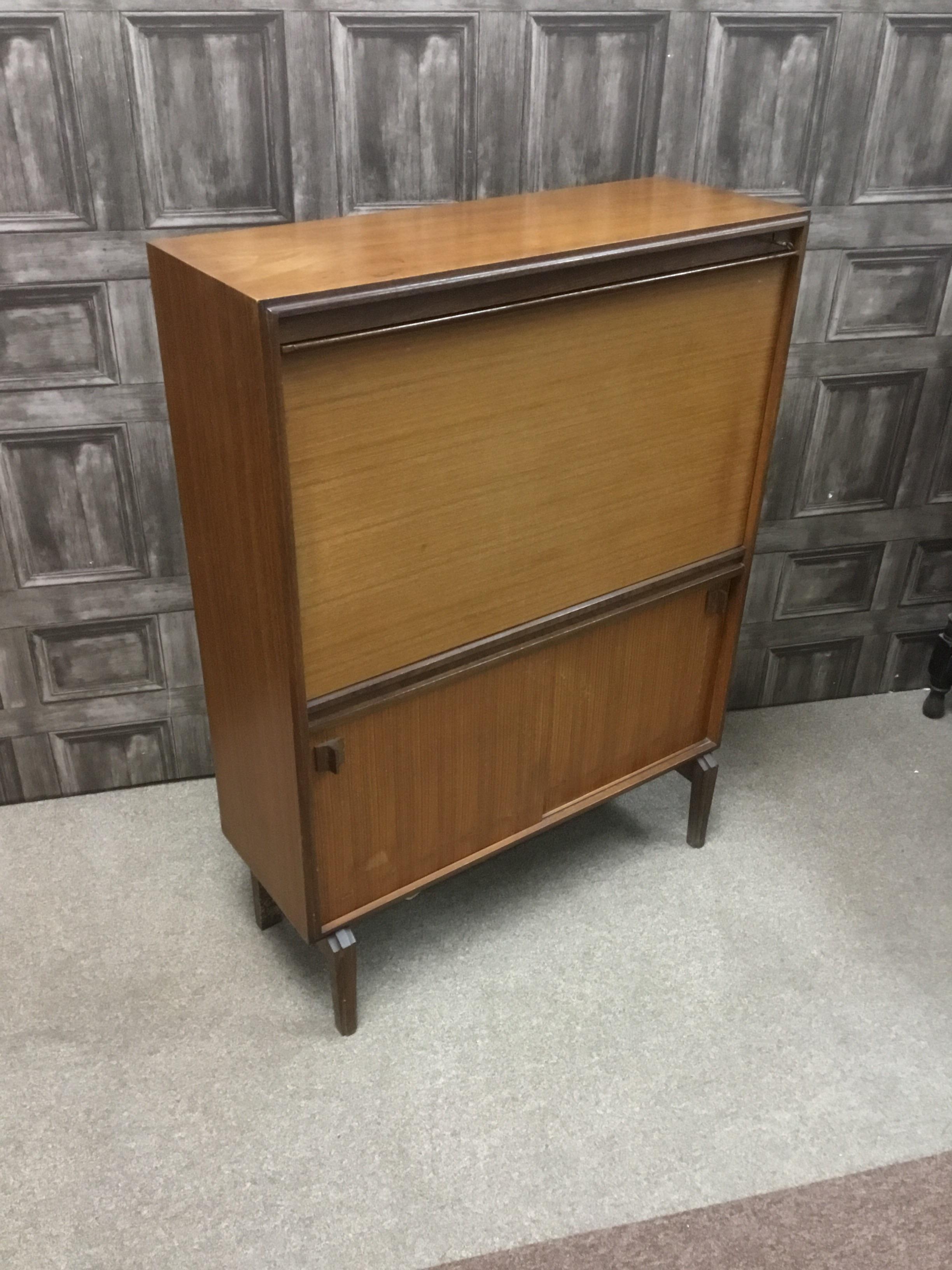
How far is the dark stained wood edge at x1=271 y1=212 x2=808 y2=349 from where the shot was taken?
1.21 m

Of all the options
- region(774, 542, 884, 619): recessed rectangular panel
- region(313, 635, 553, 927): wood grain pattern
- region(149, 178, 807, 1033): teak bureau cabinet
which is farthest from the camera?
region(774, 542, 884, 619): recessed rectangular panel

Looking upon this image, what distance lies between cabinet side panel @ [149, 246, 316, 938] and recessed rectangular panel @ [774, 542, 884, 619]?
49.0 inches

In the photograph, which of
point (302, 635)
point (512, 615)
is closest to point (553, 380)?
point (512, 615)

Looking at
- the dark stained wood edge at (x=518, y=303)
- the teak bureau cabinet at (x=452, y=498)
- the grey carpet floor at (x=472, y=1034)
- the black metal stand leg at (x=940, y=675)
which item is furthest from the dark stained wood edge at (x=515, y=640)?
the black metal stand leg at (x=940, y=675)

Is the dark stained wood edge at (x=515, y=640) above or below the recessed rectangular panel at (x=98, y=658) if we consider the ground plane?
above

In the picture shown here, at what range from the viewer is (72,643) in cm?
204

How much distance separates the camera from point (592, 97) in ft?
5.92

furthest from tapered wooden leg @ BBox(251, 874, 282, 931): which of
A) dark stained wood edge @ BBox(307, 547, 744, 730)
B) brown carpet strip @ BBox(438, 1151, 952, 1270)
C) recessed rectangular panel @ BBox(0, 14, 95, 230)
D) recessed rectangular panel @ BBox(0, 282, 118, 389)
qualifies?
recessed rectangular panel @ BBox(0, 14, 95, 230)

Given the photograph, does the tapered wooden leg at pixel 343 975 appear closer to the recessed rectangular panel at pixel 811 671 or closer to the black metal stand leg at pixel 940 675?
the recessed rectangular panel at pixel 811 671

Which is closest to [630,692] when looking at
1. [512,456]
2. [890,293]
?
[512,456]

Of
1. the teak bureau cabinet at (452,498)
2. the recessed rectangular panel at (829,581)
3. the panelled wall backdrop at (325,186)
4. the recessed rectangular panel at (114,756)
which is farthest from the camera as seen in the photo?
the recessed rectangular panel at (829,581)

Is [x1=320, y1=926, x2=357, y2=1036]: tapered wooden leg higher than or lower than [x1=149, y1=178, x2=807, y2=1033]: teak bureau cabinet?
lower

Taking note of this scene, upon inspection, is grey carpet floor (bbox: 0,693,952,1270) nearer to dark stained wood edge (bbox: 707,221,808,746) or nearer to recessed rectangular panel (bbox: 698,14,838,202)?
dark stained wood edge (bbox: 707,221,808,746)

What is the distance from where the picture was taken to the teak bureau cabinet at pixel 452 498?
1.31 metres
